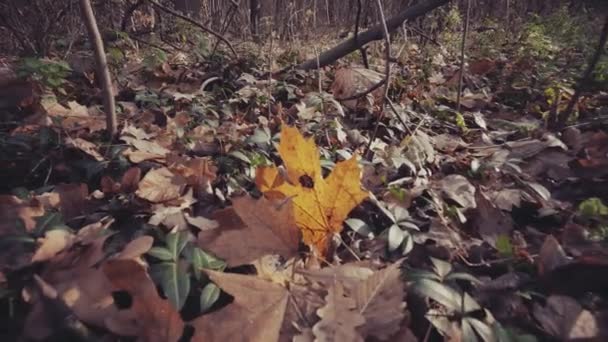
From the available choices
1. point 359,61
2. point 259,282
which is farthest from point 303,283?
point 359,61

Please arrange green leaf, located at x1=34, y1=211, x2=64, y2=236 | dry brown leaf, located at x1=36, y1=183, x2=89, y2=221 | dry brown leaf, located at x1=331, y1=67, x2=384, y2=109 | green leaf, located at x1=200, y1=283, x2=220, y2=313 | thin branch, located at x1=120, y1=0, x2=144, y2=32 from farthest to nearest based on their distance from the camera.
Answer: thin branch, located at x1=120, y1=0, x2=144, y2=32, dry brown leaf, located at x1=331, y1=67, x2=384, y2=109, dry brown leaf, located at x1=36, y1=183, x2=89, y2=221, green leaf, located at x1=34, y1=211, x2=64, y2=236, green leaf, located at x1=200, y1=283, x2=220, y2=313

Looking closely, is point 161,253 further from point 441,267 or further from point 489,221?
point 489,221

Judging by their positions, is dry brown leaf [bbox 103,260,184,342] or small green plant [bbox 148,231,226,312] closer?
dry brown leaf [bbox 103,260,184,342]

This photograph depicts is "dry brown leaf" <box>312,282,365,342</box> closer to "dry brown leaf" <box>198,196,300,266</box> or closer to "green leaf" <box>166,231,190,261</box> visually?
"dry brown leaf" <box>198,196,300,266</box>

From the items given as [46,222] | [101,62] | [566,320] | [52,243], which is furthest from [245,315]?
[101,62]

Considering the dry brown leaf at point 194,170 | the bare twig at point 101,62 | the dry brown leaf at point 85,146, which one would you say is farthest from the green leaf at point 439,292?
the bare twig at point 101,62

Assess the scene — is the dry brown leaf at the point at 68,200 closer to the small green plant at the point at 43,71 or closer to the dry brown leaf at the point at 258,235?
the dry brown leaf at the point at 258,235

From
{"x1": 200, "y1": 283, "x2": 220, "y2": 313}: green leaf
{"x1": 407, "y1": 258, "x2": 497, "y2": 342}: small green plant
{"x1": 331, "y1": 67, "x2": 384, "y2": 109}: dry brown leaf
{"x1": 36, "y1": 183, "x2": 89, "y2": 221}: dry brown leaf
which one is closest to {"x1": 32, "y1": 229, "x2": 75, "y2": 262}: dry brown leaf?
{"x1": 36, "y1": 183, "x2": 89, "y2": 221}: dry brown leaf
